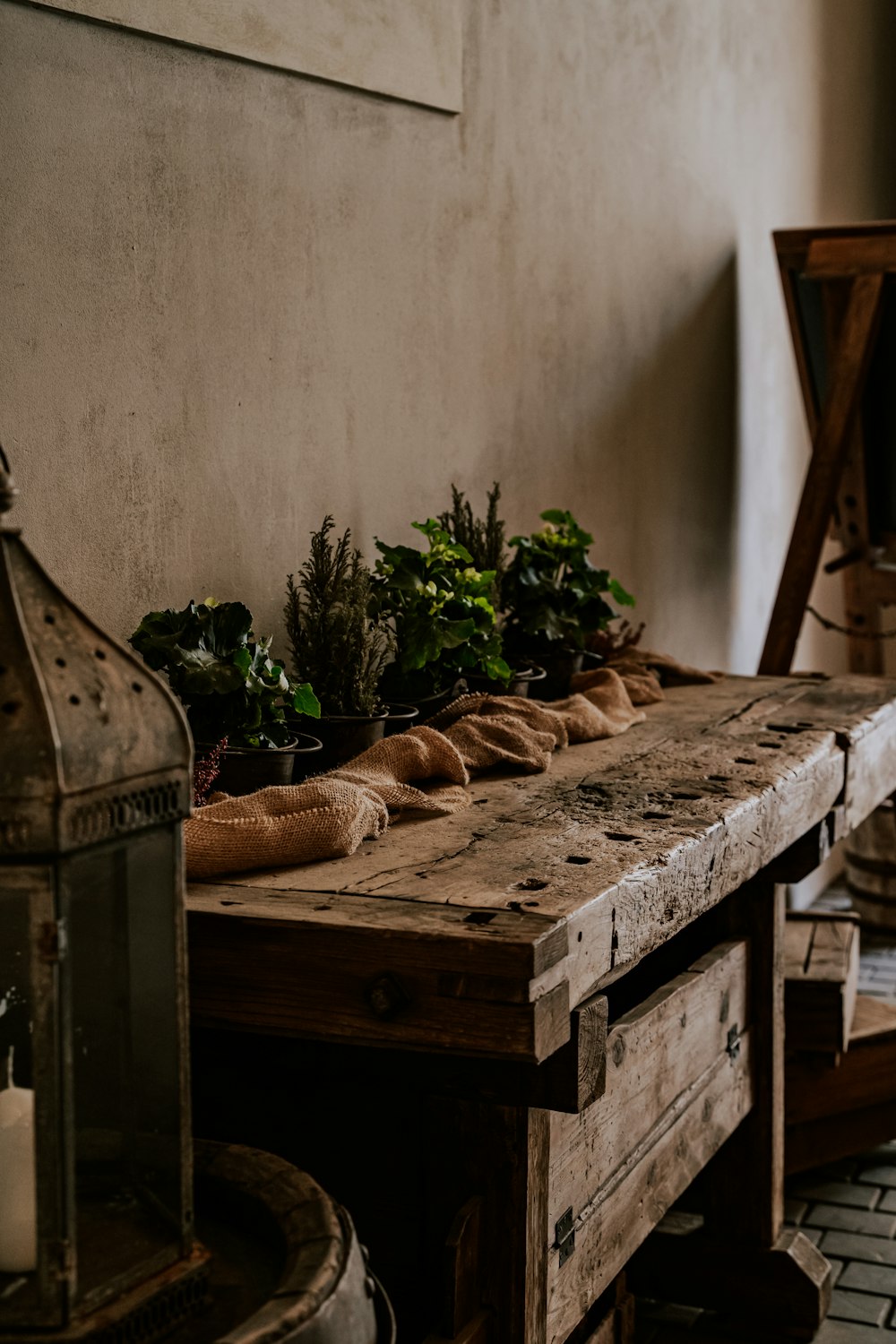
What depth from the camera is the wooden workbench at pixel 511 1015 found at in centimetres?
137

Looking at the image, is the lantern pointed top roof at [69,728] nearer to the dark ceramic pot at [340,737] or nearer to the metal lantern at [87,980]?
the metal lantern at [87,980]

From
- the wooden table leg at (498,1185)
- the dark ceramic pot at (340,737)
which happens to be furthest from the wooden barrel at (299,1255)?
the dark ceramic pot at (340,737)

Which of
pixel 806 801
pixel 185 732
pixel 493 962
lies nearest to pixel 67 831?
pixel 185 732

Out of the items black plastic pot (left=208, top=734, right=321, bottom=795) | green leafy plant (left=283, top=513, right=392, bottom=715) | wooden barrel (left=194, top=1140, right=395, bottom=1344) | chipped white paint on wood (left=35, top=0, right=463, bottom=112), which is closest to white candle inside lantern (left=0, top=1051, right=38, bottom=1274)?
wooden barrel (left=194, top=1140, right=395, bottom=1344)

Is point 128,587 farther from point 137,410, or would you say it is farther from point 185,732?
point 185,732

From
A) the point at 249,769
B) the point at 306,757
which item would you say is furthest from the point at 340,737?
the point at 249,769

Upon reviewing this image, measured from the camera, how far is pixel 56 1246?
1010mm

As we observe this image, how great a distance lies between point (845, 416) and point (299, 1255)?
10.9 feet

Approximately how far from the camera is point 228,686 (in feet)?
5.87

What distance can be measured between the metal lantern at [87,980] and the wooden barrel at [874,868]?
12.4 feet

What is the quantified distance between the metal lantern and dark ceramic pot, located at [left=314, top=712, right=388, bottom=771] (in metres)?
0.89

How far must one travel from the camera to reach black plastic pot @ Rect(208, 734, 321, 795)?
1.79 metres

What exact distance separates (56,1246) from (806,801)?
1534mm

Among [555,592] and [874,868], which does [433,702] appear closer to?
[555,592]
